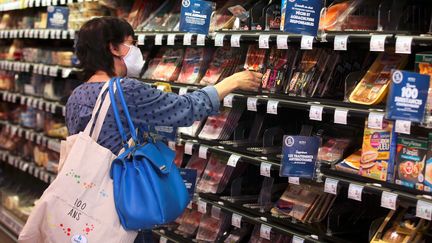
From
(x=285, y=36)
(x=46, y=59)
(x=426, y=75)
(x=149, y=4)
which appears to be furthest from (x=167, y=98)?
(x=46, y=59)

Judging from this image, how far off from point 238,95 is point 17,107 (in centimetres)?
410

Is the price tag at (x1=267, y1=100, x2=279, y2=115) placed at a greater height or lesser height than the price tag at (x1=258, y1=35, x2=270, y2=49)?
lesser

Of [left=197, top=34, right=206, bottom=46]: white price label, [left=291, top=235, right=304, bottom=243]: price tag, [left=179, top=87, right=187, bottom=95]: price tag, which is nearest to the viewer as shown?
[left=291, top=235, right=304, bottom=243]: price tag

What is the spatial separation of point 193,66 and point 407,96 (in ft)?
6.48

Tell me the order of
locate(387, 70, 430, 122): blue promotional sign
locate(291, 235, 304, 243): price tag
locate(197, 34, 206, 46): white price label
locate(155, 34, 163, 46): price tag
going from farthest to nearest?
1. locate(155, 34, 163, 46): price tag
2. locate(197, 34, 206, 46): white price label
3. locate(291, 235, 304, 243): price tag
4. locate(387, 70, 430, 122): blue promotional sign

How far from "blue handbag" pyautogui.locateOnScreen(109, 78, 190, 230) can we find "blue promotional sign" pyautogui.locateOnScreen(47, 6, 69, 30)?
3217 mm

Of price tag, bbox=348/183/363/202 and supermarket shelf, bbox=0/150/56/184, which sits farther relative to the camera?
supermarket shelf, bbox=0/150/56/184

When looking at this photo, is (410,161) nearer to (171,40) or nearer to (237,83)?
(237,83)

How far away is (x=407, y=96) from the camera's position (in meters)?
2.25

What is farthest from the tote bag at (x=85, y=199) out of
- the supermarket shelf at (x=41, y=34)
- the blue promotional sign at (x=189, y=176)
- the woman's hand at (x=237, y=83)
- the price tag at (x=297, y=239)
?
the supermarket shelf at (x=41, y=34)

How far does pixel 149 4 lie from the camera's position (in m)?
4.61

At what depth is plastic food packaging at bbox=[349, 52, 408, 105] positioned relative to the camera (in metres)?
2.68

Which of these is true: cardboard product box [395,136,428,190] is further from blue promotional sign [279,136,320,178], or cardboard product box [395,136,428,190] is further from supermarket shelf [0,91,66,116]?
supermarket shelf [0,91,66,116]

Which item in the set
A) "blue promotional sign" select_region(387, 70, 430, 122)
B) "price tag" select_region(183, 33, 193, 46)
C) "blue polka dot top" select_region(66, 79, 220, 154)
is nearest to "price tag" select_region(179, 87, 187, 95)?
"price tag" select_region(183, 33, 193, 46)
